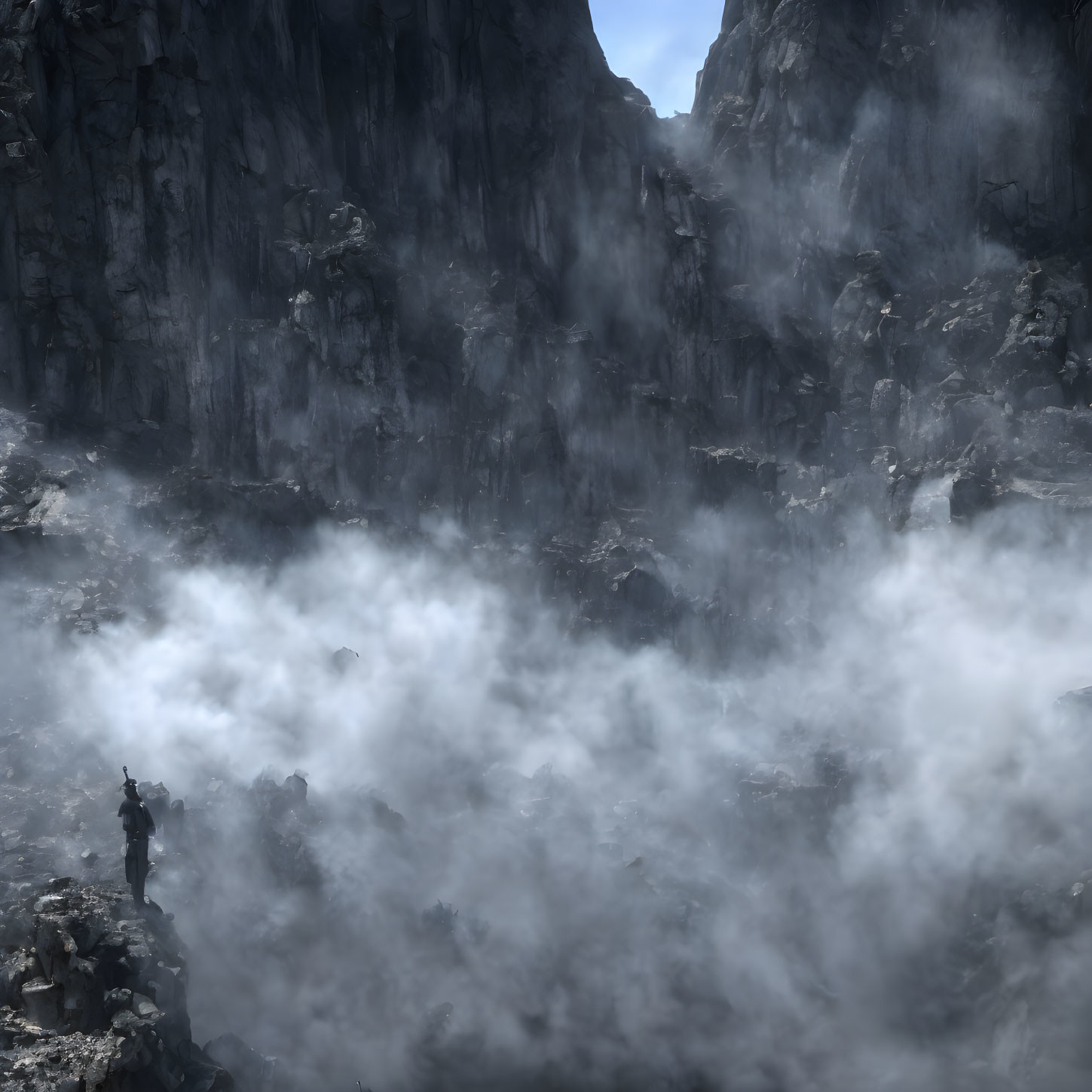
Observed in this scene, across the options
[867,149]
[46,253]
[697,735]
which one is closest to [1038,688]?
[697,735]

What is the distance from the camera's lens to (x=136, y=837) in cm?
3112

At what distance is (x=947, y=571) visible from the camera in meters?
54.4

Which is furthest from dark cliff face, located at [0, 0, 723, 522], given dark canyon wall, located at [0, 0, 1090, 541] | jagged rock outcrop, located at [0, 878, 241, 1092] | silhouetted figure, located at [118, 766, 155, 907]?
jagged rock outcrop, located at [0, 878, 241, 1092]

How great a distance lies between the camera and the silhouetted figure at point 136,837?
31.0 metres

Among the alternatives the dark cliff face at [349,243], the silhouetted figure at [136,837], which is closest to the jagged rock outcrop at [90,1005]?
the silhouetted figure at [136,837]

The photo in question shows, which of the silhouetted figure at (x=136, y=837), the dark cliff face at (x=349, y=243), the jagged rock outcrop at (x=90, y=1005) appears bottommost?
the jagged rock outcrop at (x=90, y=1005)

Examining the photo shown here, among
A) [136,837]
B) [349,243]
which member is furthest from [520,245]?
[136,837]

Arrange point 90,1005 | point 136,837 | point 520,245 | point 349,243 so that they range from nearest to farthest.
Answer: point 90,1005 < point 136,837 < point 349,243 < point 520,245

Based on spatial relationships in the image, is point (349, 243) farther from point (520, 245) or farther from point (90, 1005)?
point (90, 1005)

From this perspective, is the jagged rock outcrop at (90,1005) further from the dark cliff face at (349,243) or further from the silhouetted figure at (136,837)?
the dark cliff face at (349,243)

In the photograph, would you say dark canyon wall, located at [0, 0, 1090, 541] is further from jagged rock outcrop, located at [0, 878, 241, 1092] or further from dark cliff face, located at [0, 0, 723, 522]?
jagged rock outcrop, located at [0, 878, 241, 1092]

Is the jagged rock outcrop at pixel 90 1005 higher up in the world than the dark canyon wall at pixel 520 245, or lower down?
lower down

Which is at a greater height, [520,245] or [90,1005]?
[520,245]

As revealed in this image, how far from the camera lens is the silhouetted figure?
102 ft
